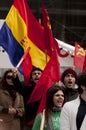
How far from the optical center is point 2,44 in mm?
7473

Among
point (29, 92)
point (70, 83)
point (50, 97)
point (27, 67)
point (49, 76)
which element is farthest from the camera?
point (27, 67)

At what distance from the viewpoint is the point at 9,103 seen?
704 cm

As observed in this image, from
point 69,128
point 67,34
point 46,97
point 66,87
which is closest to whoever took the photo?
point 69,128

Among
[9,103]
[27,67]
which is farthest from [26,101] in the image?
[27,67]

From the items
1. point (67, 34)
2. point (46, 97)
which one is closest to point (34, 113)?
point (46, 97)

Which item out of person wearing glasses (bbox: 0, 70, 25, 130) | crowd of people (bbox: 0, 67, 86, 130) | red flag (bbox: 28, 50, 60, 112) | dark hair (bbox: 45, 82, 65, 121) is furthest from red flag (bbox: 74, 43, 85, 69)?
dark hair (bbox: 45, 82, 65, 121)

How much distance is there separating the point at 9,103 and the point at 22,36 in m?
1.00

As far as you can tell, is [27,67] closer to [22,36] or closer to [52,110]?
[22,36]

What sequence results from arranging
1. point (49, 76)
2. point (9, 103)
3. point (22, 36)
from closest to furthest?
point (49, 76) < point (9, 103) < point (22, 36)

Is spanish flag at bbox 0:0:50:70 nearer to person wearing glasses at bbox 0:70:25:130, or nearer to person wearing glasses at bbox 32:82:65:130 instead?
person wearing glasses at bbox 0:70:25:130

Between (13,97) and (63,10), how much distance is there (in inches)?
297

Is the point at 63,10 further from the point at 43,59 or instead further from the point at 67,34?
the point at 43,59

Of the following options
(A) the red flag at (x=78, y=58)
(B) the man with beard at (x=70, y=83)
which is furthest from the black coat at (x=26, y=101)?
(A) the red flag at (x=78, y=58)

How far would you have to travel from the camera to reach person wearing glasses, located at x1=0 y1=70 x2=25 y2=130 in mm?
7004
